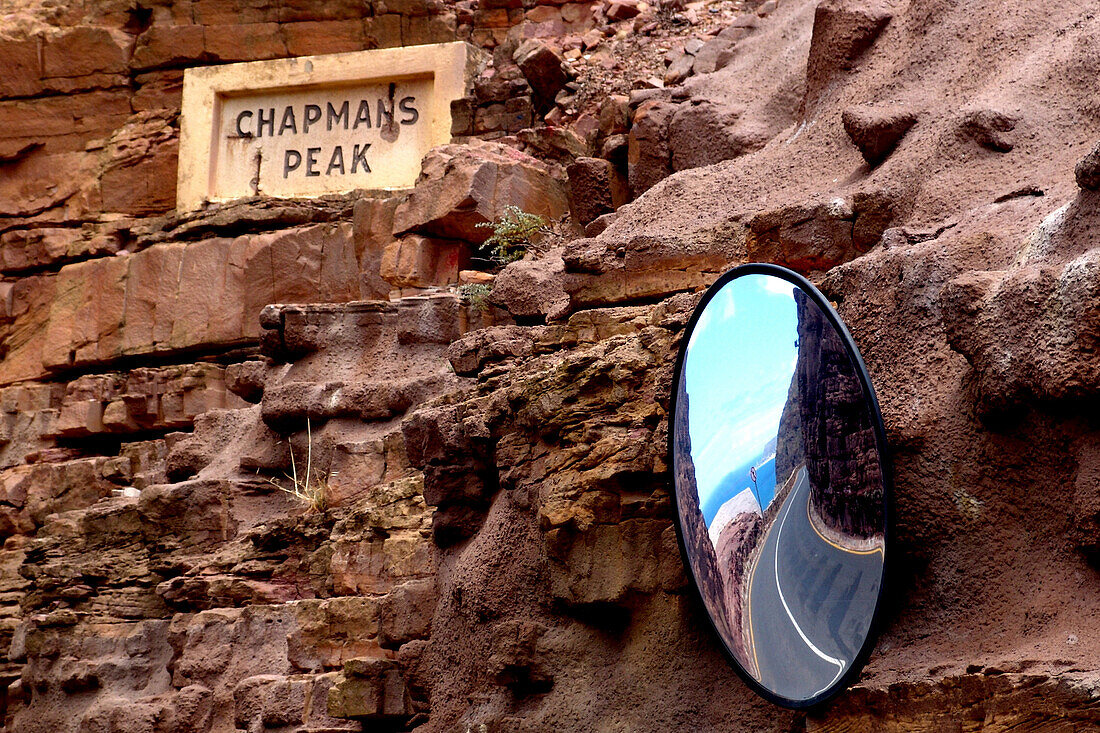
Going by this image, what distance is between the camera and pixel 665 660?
4.00m

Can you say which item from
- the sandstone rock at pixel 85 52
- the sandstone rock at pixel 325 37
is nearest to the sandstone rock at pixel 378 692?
the sandstone rock at pixel 325 37

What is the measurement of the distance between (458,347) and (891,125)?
1931mm

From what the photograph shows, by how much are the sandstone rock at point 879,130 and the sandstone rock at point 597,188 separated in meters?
2.50

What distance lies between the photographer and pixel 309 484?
7.30 metres

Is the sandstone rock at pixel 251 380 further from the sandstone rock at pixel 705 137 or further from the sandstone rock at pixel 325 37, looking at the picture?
the sandstone rock at pixel 325 37

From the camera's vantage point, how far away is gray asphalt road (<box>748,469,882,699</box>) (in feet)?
10.4

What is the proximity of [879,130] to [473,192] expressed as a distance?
410 cm

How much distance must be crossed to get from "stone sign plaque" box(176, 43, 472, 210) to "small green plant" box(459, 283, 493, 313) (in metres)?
4.11

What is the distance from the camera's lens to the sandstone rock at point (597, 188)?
23.5 feet

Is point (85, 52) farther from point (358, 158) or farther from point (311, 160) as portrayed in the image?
point (358, 158)

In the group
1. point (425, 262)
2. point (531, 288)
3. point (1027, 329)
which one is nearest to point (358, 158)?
point (425, 262)

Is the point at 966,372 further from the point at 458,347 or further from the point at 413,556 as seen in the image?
the point at 413,556

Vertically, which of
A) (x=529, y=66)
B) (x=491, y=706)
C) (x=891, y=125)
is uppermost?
(x=529, y=66)

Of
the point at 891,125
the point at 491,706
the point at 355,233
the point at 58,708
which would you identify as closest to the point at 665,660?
the point at 491,706
